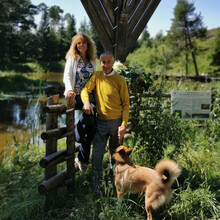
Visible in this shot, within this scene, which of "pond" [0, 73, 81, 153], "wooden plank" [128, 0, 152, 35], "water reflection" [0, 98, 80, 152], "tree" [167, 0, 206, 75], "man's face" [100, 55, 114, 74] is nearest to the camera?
"man's face" [100, 55, 114, 74]

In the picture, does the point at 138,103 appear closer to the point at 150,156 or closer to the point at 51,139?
the point at 150,156

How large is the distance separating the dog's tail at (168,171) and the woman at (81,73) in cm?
102

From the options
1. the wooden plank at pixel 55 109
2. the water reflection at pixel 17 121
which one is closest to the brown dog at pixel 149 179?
the wooden plank at pixel 55 109

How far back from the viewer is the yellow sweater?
2.92m

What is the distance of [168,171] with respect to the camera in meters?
2.48

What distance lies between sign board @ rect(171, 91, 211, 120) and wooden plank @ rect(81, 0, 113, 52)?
1.86m

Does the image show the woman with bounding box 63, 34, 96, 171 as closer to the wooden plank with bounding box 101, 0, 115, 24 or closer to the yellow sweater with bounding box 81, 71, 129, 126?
the yellow sweater with bounding box 81, 71, 129, 126

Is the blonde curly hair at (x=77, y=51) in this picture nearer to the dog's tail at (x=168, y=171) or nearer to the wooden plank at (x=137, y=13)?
the wooden plank at (x=137, y=13)

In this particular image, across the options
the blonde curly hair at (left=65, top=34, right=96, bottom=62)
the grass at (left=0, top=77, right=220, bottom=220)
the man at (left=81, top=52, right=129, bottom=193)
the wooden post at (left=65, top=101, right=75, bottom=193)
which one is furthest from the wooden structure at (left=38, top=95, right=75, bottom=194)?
the blonde curly hair at (left=65, top=34, right=96, bottom=62)

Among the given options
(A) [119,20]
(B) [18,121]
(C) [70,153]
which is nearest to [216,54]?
(B) [18,121]

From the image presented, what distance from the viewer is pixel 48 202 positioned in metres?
3.06

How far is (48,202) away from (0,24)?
3318 cm

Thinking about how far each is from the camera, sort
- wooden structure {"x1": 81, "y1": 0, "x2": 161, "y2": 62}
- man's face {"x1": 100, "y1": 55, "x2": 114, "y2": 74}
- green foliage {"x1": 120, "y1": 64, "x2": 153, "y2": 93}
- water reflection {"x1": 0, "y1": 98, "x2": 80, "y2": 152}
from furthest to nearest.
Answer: water reflection {"x1": 0, "y1": 98, "x2": 80, "y2": 152}
wooden structure {"x1": 81, "y1": 0, "x2": 161, "y2": 62}
green foliage {"x1": 120, "y1": 64, "x2": 153, "y2": 93}
man's face {"x1": 100, "y1": 55, "x2": 114, "y2": 74}

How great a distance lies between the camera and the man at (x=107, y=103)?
290 centimetres
